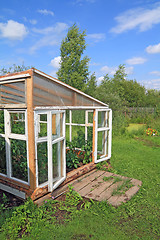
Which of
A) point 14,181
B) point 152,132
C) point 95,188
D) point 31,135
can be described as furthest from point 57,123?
point 152,132

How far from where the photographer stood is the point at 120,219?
2.88m

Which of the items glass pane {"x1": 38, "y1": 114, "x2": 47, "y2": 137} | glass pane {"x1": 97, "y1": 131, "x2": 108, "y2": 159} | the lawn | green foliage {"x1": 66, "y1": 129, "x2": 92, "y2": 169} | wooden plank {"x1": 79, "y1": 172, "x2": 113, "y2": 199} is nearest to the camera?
the lawn

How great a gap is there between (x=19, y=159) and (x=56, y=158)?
2.82 feet

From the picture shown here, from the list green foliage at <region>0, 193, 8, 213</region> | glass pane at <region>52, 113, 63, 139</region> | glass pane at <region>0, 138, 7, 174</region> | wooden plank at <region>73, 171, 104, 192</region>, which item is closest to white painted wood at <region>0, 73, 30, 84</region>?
glass pane at <region>52, 113, 63, 139</region>

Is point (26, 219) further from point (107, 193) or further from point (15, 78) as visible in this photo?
point (15, 78)

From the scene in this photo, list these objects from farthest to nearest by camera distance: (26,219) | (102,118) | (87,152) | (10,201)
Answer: (102,118), (87,152), (10,201), (26,219)

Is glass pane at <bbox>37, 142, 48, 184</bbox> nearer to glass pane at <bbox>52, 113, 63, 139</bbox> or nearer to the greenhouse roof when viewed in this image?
glass pane at <bbox>52, 113, 63, 139</bbox>

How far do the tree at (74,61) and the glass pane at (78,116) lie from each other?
10.5 metres

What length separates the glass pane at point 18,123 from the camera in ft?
11.3

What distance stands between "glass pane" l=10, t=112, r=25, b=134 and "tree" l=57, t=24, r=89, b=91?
1316 centimetres

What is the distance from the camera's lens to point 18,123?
3596 millimetres

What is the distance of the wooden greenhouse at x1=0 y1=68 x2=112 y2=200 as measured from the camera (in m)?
2.99

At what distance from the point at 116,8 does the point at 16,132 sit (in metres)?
6.53

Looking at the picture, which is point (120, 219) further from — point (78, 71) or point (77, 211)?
point (78, 71)
